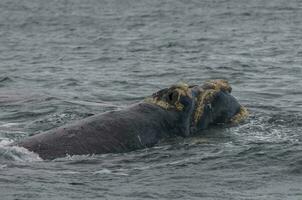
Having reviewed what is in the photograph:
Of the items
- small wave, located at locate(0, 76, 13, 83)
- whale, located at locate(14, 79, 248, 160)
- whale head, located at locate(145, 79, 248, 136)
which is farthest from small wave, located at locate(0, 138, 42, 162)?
small wave, located at locate(0, 76, 13, 83)

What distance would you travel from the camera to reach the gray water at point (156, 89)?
12398 millimetres

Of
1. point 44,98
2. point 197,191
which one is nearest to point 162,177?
point 197,191

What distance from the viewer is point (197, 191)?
39.4ft

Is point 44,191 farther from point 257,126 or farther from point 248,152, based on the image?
point 257,126

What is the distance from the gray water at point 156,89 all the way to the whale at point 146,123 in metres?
0.30

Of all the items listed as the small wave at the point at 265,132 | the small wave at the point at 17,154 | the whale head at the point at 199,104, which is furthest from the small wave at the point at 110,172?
the small wave at the point at 265,132

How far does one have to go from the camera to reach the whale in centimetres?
1416

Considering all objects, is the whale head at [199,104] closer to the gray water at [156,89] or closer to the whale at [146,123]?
the whale at [146,123]

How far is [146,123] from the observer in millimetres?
15453

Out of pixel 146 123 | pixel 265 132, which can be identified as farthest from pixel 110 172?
pixel 265 132

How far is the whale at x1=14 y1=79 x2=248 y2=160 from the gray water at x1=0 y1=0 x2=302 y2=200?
11.9 inches

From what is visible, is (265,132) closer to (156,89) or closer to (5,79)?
(156,89)

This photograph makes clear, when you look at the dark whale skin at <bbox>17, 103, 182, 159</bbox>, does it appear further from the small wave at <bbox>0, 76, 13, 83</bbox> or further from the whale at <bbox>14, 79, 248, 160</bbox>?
the small wave at <bbox>0, 76, 13, 83</bbox>

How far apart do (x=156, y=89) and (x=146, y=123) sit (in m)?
9.35
